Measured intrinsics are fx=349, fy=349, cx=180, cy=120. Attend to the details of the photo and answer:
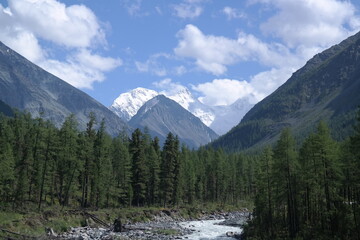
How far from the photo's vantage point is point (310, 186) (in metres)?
41.2

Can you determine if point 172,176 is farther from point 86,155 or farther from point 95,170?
point 86,155

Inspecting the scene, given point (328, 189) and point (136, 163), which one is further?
point (136, 163)

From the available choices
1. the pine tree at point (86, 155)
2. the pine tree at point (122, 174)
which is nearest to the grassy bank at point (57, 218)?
the pine tree at point (86, 155)

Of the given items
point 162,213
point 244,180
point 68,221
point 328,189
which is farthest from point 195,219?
point 244,180

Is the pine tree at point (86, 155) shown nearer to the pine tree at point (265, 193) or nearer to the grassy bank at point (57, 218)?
the grassy bank at point (57, 218)

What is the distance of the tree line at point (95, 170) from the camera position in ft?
183

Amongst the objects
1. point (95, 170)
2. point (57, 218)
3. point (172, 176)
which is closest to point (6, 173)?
point (57, 218)

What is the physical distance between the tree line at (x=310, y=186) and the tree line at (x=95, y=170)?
29.3 meters

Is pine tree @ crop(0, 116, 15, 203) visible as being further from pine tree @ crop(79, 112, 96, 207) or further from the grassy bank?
pine tree @ crop(79, 112, 96, 207)

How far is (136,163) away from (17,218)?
1464 inches

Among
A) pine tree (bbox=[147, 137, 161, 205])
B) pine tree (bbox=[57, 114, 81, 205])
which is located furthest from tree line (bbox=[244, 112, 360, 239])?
pine tree (bbox=[147, 137, 161, 205])

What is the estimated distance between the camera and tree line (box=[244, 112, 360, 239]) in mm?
36344

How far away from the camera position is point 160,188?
8162 cm

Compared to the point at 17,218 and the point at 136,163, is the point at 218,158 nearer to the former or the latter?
the point at 136,163
